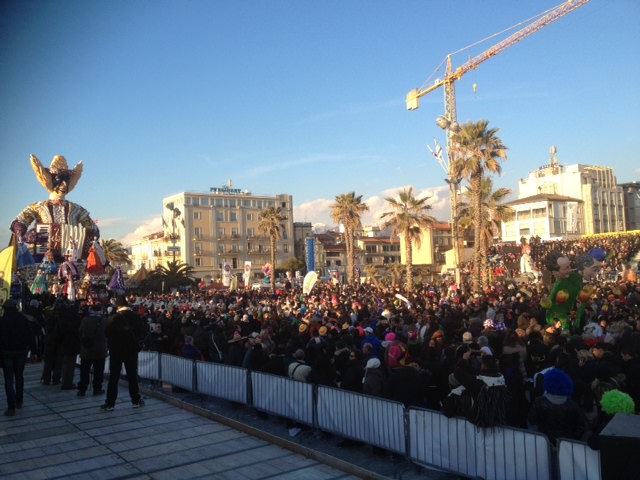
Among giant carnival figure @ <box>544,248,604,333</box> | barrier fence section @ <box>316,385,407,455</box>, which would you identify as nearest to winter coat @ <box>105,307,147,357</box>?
barrier fence section @ <box>316,385,407,455</box>

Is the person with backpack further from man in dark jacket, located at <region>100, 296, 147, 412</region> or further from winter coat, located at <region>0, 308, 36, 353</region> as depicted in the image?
winter coat, located at <region>0, 308, 36, 353</region>

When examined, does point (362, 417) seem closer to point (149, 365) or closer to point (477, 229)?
point (149, 365)

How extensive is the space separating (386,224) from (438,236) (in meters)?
42.6

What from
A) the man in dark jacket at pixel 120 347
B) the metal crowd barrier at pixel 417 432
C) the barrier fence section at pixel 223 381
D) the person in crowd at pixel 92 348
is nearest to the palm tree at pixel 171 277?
the person in crowd at pixel 92 348

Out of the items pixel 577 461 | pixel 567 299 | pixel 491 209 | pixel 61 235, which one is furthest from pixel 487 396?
pixel 61 235

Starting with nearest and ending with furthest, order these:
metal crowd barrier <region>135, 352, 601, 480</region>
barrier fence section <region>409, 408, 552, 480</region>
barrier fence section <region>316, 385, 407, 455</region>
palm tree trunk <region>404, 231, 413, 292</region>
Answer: metal crowd barrier <region>135, 352, 601, 480</region>
barrier fence section <region>409, 408, 552, 480</region>
barrier fence section <region>316, 385, 407, 455</region>
palm tree trunk <region>404, 231, 413, 292</region>

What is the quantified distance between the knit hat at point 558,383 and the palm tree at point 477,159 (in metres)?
23.7

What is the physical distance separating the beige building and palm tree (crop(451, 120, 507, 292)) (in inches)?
2087

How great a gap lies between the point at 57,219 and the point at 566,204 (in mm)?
64848

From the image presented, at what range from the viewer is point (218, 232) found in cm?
8438

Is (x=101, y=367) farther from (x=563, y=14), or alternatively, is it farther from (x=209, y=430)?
(x=563, y=14)

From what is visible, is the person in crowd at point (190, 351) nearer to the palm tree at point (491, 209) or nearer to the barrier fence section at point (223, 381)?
Answer: the barrier fence section at point (223, 381)

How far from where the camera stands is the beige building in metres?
81.7

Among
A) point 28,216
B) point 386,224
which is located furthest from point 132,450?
point 28,216
